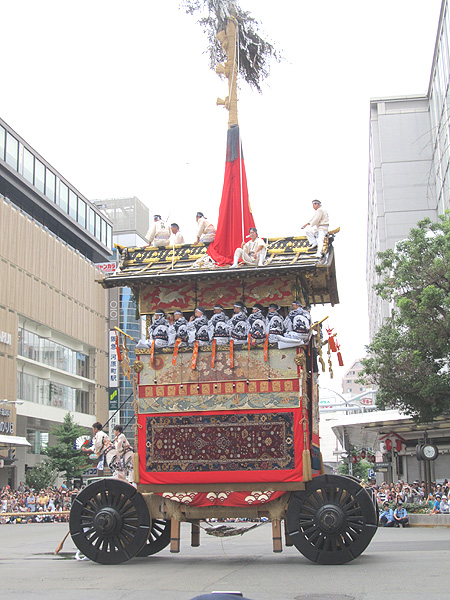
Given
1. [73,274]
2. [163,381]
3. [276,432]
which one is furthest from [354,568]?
[73,274]

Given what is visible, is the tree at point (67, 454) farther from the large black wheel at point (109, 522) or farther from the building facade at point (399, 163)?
the large black wheel at point (109, 522)

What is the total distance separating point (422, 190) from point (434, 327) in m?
41.3

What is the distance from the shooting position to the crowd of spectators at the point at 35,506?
3659 cm

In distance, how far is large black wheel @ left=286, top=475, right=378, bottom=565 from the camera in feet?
38.8

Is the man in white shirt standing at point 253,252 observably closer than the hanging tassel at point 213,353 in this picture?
No

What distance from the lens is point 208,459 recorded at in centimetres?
1268

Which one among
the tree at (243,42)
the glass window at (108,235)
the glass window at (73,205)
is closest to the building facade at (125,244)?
the glass window at (108,235)

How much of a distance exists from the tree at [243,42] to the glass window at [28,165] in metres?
43.2

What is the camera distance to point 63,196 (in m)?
63.8

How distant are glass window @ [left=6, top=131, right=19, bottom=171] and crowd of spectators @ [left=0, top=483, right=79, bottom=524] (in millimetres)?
25181

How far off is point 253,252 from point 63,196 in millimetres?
53214

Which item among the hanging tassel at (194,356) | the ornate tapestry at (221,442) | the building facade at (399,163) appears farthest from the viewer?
the building facade at (399,163)

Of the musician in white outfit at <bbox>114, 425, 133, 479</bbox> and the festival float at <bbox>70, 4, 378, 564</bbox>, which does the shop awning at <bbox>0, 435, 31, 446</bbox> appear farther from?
the festival float at <bbox>70, 4, 378, 564</bbox>

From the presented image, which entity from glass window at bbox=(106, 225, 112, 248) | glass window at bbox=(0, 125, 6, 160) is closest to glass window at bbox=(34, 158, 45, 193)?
glass window at bbox=(0, 125, 6, 160)
